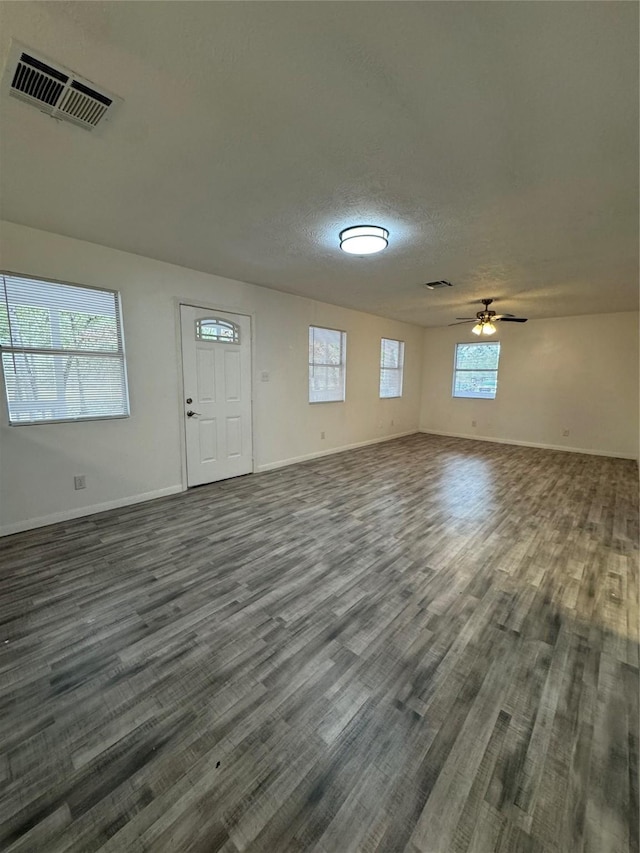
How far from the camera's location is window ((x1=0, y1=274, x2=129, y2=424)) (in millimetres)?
2883

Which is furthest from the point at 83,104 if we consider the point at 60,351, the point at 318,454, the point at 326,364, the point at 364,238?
the point at 318,454

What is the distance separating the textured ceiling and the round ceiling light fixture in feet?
0.33

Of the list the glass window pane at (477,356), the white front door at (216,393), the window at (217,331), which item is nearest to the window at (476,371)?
the glass window pane at (477,356)

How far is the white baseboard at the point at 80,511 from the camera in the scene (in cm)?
299

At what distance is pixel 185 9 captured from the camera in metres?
1.14

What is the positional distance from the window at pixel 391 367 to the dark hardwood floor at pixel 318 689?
4.54 metres

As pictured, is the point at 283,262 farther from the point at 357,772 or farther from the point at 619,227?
the point at 357,772

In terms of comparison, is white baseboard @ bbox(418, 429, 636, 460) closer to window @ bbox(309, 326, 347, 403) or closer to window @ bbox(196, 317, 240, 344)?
window @ bbox(309, 326, 347, 403)

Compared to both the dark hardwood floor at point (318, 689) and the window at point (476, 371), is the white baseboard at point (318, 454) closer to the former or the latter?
the window at point (476, 371)

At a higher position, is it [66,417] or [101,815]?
[66,417]

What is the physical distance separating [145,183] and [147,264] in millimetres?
1588

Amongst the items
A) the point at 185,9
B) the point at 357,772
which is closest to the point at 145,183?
the point at 185,9

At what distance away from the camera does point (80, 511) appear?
3.33 meters

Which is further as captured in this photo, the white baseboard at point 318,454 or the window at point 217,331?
the white baseboard at point 318,454
